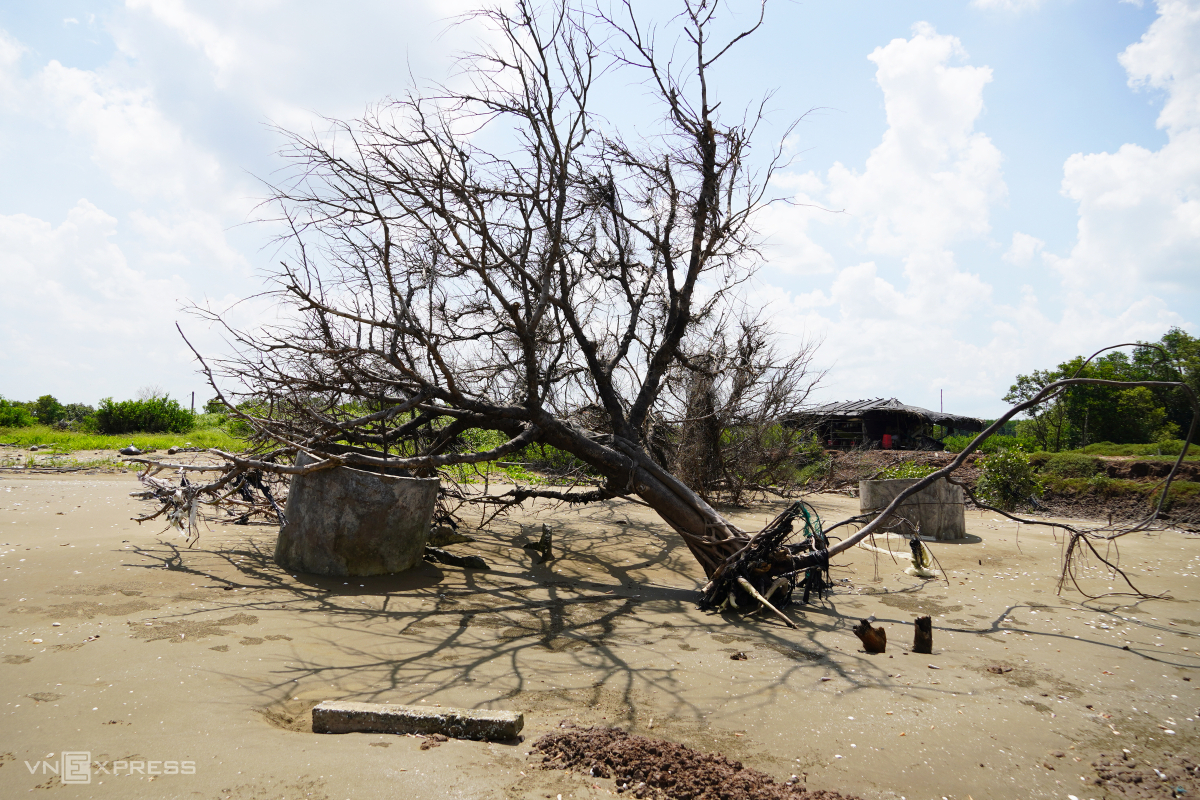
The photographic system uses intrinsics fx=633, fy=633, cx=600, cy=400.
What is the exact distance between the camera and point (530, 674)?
3795mm

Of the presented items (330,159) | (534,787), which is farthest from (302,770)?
(330,159)

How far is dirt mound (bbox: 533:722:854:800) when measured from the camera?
249cm

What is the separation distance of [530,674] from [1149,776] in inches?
118

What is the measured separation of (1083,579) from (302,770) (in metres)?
8.04

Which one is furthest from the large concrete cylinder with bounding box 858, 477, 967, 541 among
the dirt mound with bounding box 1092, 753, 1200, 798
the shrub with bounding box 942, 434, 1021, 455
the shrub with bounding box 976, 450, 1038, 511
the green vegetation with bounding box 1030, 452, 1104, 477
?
the green vegetation with bounding box 1030, 452, 1104, 477

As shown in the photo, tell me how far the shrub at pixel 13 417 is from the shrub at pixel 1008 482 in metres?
27.8

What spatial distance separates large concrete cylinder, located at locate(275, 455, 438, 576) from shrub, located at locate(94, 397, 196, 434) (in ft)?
61.2

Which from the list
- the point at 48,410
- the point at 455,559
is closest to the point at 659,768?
the point at 455,559

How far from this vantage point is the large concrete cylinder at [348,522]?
5602 millimetres

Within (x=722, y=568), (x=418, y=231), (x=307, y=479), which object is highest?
(x=418, y=231)

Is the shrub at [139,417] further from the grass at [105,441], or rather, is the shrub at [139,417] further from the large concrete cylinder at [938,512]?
the large concrete cylinder at [938,512]

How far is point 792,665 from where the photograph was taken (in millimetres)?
4184

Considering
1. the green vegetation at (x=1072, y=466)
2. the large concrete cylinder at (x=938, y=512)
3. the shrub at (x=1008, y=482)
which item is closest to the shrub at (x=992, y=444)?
the green vegetation at (x=1072, y=466)

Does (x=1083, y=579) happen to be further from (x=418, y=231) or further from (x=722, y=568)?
(x=418, y=231)
